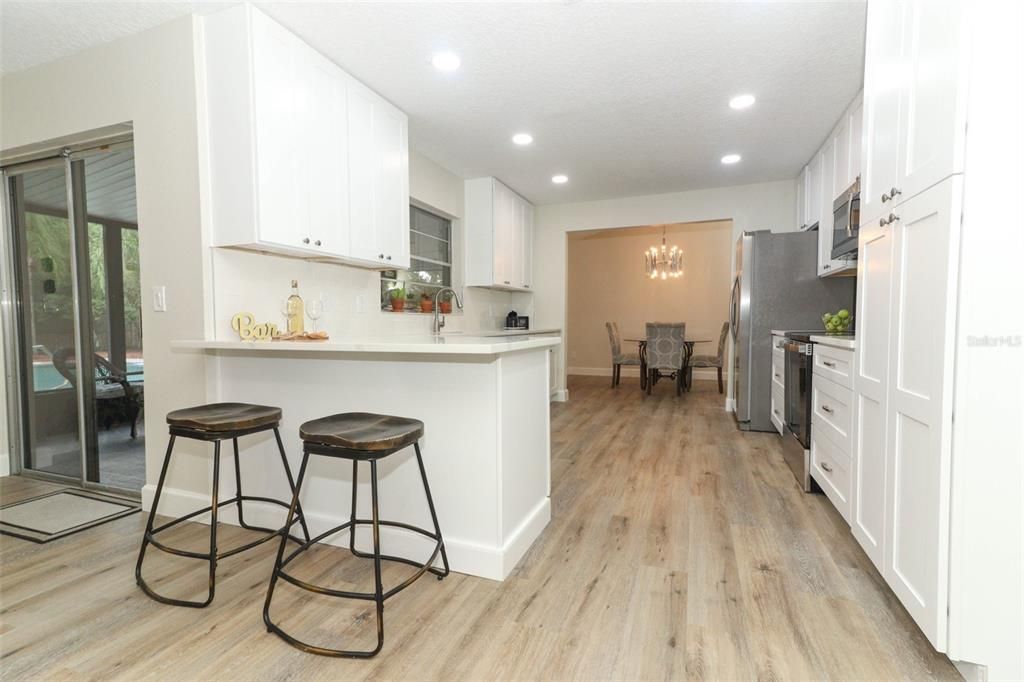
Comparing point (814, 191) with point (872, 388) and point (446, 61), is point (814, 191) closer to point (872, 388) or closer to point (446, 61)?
point (872, 388)

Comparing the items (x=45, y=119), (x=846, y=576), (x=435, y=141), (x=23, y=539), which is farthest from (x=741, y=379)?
(x=45, y=119)

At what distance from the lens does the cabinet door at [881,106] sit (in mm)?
1665

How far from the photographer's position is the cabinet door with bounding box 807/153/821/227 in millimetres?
4156

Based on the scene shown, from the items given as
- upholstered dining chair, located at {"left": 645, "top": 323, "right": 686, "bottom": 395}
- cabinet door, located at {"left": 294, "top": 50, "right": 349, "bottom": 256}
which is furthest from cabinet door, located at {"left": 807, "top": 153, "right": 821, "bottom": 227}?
cabinet door, located at {"left": 294, "top": 50, "right": 349, "bottom": 256}

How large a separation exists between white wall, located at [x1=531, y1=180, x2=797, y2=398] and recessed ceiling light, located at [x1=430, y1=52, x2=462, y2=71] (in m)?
3.49

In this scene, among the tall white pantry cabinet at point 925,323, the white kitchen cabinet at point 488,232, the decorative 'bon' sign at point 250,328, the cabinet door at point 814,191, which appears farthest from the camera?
the white kitchen cabinet at point 488,232

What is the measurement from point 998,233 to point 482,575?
75.0 inches

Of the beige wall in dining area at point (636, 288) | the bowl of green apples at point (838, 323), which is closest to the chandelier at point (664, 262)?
the beige wall in dining area at point (636, 288)

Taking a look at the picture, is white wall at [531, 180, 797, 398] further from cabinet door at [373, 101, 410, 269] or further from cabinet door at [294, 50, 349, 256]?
cabinet door at [294, 50, 349, 256]

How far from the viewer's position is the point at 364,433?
1574mm

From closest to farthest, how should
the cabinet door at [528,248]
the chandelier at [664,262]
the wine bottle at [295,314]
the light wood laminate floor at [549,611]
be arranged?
the light wood laminate floor at [549,611] → the wine bottle at [295,314] → the cabinet door at [528,248] → the chandelier at [664,262]

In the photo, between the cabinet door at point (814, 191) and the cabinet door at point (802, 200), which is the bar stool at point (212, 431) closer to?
the cabinet door at point (814, 191)

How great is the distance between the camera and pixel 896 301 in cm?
162

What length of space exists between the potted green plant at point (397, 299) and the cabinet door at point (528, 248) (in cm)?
212
